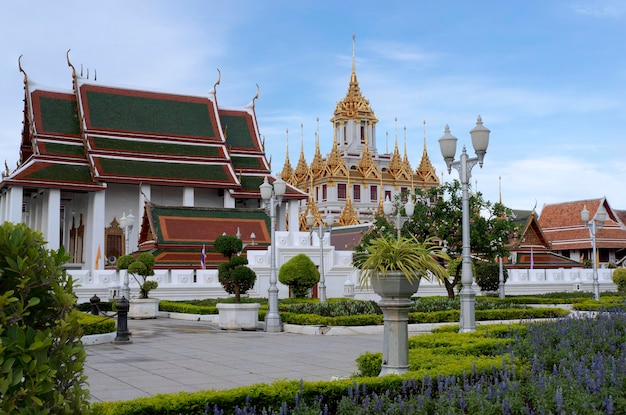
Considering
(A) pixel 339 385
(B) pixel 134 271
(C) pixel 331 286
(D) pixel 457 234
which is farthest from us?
(C) pixel 331 286

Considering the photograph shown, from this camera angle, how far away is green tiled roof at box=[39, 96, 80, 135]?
1580 inches

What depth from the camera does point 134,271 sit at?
2225cm

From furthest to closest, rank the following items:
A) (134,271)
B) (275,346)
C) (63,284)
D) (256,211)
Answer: (256,211) → (134,271) → (275,346) → (63,284)

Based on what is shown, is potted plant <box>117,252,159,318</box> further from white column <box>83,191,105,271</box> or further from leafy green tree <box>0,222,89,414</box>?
leafy green tree <box>0,222,89,414</box>

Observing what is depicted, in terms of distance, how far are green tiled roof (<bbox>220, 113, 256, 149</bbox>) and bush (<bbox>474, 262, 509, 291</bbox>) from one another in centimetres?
1960

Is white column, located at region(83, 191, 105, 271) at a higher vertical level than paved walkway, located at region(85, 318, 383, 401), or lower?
higher

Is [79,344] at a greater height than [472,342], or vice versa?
[79,344]

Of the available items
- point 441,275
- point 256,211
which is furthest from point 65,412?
point 256,211

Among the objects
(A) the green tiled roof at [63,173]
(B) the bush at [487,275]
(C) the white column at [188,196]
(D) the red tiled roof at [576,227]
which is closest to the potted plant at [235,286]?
(B) the bush at [487,275]

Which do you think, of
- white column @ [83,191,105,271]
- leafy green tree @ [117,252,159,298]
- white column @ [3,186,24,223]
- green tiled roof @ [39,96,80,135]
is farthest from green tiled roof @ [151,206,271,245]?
green tiled roof @ [39,96,80,135]

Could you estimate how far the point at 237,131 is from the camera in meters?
46.1

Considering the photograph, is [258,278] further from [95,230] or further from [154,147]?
[154,147]

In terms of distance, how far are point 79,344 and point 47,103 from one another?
4099 cm

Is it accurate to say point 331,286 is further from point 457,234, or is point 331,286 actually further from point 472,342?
point 472,342
